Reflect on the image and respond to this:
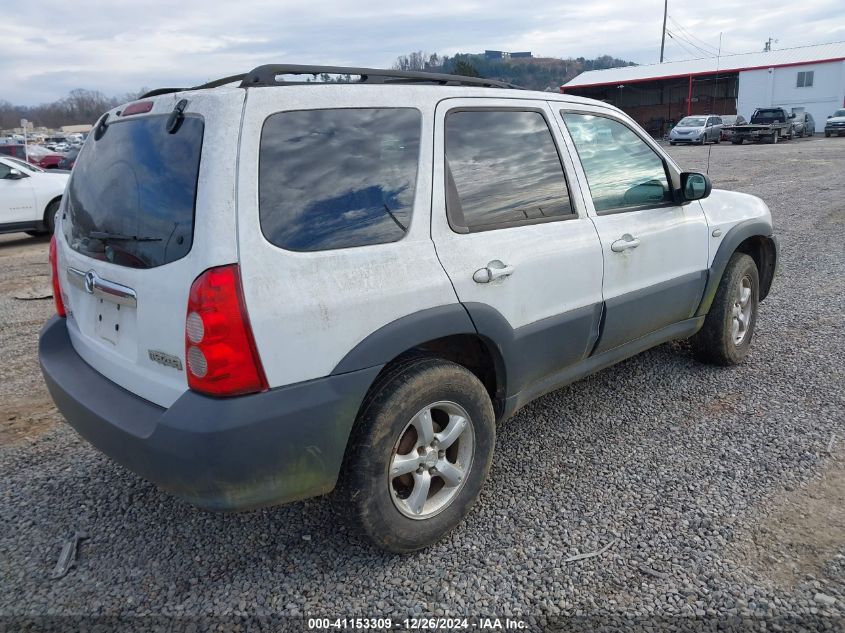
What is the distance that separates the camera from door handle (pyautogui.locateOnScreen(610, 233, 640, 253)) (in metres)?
3.53

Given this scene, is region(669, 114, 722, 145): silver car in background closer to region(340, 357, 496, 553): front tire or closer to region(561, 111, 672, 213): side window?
region(561, 111, 672, 213): side window

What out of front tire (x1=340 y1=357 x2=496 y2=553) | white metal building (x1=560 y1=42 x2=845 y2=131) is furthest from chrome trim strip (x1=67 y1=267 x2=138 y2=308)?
white metal building (x1=560 y1=42 x2=845 y2=131)

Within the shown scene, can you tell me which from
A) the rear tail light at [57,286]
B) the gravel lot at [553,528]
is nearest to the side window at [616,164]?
the gravel lot at [553,528]

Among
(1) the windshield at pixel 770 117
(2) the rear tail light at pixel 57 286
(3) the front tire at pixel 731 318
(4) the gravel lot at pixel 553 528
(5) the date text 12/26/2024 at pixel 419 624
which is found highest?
(1) the windshield at pixel 770 117

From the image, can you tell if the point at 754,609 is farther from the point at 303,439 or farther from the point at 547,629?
the point at 303,439

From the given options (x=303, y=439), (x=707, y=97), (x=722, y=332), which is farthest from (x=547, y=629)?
(x=707, y=97)

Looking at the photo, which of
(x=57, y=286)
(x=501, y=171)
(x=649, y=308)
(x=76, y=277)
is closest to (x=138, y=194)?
(x=76, y=277)

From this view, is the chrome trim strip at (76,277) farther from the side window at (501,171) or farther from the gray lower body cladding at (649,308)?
the gray lower body cladding at (649,308)

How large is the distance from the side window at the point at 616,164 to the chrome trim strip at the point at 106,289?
7.58 feet

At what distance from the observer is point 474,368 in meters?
3.19

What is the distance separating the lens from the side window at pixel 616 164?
3.56 meters

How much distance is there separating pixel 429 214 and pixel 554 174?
0.93 meters

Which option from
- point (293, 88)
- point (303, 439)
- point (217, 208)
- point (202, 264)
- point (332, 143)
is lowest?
point (303, 439)

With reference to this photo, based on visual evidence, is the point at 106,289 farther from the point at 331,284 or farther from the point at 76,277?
the point at 331,284
